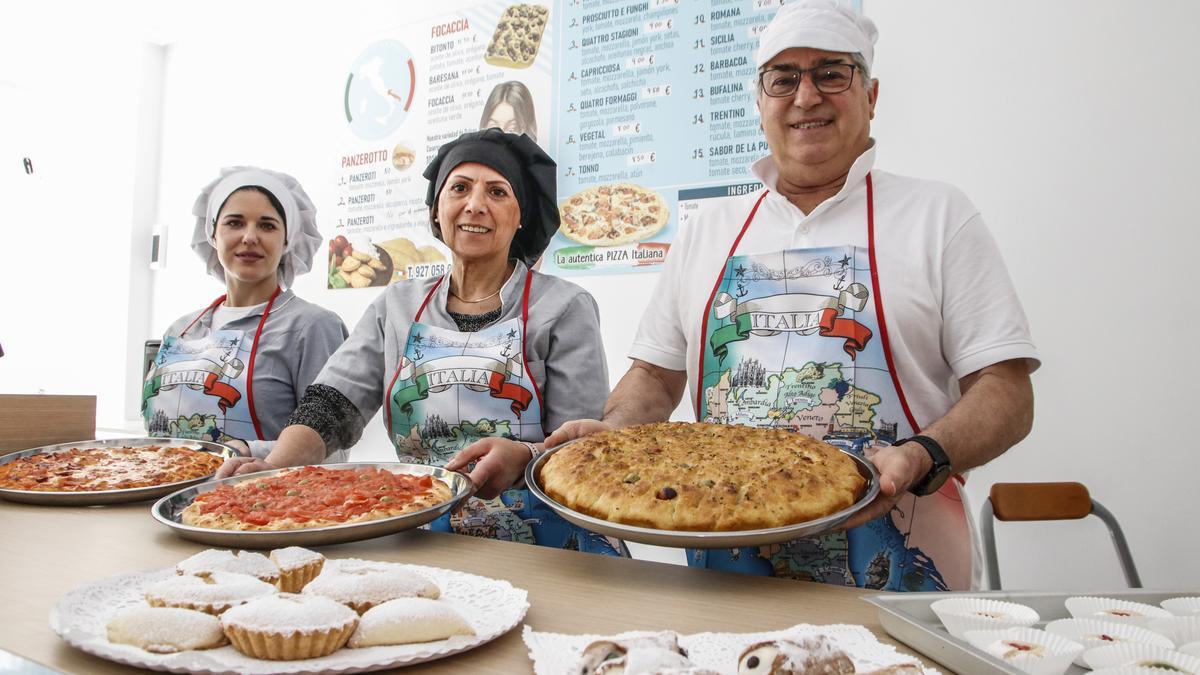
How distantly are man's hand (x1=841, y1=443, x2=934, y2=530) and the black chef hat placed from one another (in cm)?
135

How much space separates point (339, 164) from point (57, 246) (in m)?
2.64

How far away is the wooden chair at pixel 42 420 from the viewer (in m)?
2.11

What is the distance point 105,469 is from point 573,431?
117 cm

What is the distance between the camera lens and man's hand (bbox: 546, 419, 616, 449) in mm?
1411

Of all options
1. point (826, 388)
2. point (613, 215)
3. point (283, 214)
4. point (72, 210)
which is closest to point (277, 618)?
point (826, 388)

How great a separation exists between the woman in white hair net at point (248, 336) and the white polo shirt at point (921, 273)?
1.54m

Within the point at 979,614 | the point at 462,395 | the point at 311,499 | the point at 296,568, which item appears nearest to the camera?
the point at 979,614

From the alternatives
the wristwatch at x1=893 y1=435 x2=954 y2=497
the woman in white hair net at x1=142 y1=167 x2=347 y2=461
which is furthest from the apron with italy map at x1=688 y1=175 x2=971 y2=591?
the woman in white hair net at x1=142 y1=167 x2=347 y2=461

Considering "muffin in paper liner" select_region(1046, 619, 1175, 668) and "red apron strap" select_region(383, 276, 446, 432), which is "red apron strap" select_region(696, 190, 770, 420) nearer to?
"red apron strap" select_region(383, 276, 446, 432)

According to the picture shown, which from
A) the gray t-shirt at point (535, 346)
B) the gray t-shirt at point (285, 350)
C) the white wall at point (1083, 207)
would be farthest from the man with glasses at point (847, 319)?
the gray t-shirt at point (285, 350)

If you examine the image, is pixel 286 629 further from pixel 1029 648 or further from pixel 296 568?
pixel 1029 648

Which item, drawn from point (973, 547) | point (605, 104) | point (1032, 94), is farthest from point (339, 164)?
point (973, 547)

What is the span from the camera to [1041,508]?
211cm

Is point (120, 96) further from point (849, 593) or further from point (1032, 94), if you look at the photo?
point (849, 593)
